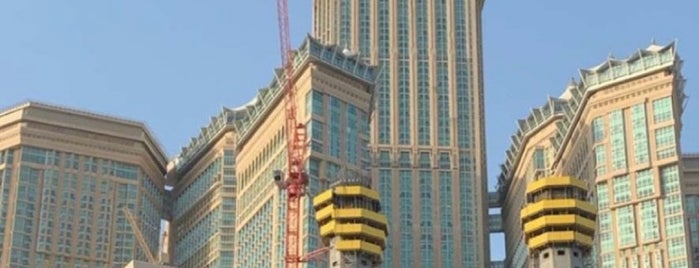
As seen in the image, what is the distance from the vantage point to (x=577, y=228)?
641 feet

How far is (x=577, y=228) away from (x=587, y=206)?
517cm

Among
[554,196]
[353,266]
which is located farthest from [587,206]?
[353,266]

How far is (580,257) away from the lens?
195250 mm

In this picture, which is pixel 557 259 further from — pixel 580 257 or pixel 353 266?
pixel 353 266

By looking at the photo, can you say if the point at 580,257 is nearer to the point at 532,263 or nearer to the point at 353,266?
the point at 532,263

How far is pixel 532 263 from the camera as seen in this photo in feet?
654

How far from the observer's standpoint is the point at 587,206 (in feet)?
655

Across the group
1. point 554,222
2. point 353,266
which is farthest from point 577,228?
point 353,266

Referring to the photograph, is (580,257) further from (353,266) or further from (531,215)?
(353,266)

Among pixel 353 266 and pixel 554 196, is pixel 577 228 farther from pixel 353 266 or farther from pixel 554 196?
pixel 353 266

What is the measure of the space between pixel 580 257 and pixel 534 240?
5700 mm

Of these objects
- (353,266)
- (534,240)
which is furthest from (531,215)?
(353,266)

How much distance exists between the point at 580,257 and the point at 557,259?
3.29m

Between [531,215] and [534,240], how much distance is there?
352 centimetres
